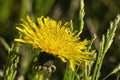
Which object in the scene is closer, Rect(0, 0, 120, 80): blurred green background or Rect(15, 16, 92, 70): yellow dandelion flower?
Rect(15, 16, 92, 70): yellow dandelion flower

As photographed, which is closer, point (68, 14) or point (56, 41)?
point (56, 41)

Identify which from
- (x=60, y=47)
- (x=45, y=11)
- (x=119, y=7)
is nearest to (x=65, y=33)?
(x=60, y=47)

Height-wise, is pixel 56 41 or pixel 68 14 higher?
pixel 68 14

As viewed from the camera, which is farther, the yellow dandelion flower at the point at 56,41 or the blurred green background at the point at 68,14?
the blurred green background at the point at 68,14
